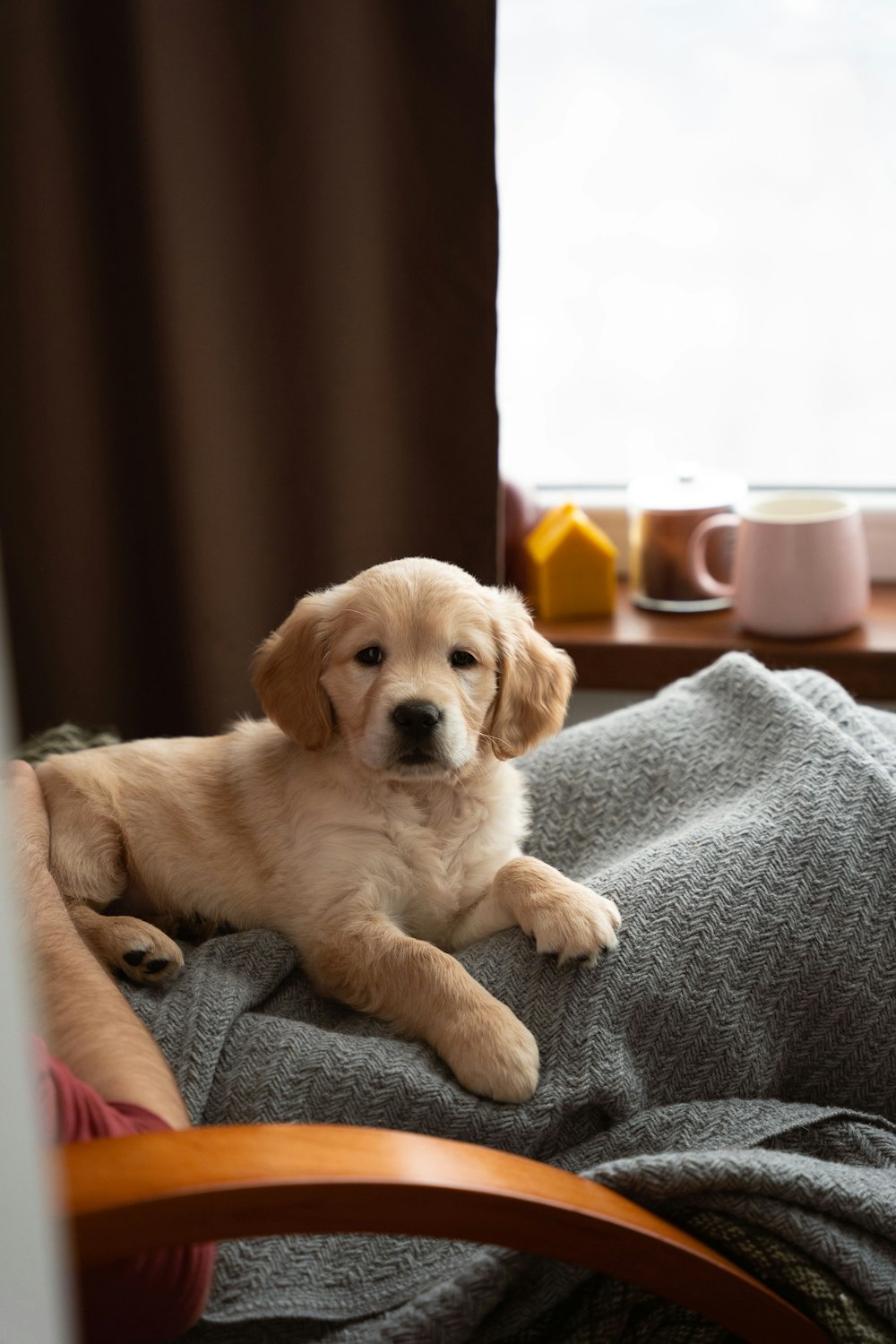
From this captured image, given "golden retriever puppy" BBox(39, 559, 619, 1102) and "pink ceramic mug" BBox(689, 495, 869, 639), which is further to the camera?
"pink ceramic mug" BBox(689, 495, 869, 639)

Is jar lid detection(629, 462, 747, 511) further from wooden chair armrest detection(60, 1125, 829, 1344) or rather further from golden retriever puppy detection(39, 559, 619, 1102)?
wooden chair armrest detection(60, 1125, 829, 1344)

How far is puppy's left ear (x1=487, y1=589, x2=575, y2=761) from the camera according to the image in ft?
4.36

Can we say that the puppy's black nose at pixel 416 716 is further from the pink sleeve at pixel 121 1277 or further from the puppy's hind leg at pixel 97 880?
the pink sleeve at pixel 121 1277

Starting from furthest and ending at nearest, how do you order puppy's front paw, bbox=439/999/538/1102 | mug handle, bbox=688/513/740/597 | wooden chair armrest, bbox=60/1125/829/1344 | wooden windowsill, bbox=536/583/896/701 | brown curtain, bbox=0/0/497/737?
mug handle, bbox=688/513/740/597, wooden windowsill, bbox=536/583/896/701, brown curtain, bbox=0/0/497/737, puppy's front paw, bbox=439/999/538/1102, wooden chair armrest, bbox=60/1125/829/1344

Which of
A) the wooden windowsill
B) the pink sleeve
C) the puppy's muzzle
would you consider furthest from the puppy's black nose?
the wooden windowsill

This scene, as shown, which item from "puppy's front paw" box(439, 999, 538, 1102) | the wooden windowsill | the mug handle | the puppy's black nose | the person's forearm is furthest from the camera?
the mug handle

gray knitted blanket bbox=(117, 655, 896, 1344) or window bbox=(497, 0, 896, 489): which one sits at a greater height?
window bbox=(497, 0, 896, 489)

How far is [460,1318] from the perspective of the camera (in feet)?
2.94

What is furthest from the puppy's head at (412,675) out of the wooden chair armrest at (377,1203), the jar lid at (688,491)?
the jar lid at (688,491)

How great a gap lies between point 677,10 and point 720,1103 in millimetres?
1897

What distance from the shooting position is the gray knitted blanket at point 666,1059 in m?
0.95

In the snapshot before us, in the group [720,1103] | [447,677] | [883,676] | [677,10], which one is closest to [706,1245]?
[720,1103]

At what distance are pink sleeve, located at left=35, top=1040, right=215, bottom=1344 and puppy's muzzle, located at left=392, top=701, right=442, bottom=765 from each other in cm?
48

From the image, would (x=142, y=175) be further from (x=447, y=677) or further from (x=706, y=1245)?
(x=706, y=1245)
